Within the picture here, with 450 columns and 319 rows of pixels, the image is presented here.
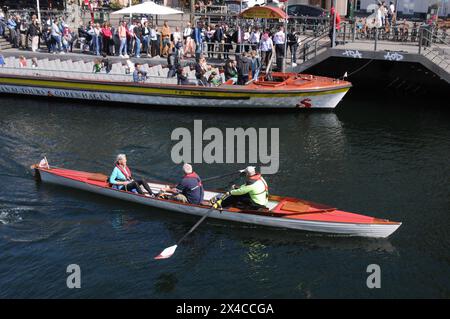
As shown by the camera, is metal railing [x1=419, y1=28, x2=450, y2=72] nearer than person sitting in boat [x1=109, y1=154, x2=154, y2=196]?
No

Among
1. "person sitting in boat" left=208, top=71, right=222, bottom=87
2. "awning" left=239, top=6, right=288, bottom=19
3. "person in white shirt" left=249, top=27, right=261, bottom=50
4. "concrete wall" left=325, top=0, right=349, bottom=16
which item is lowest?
"person sitting in boat" left=208, top=71, right=222, bottom=87

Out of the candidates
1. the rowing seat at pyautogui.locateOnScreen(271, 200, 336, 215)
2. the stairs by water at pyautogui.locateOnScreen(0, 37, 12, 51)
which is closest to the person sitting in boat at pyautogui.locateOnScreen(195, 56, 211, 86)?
the rowing seat at pyautogui.locateOnScreen(271, 200, 336, 215)

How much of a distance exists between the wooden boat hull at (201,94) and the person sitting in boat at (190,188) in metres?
9.18

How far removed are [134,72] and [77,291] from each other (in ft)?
46.0

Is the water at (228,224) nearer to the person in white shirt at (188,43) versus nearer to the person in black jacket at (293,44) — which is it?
the person in black jacket at (293,44)

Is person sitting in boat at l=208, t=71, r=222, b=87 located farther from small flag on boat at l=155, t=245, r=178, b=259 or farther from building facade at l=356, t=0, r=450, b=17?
building facade at l=356, t=0, r=450, b=17

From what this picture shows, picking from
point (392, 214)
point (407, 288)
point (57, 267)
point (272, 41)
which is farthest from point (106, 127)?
point (407, 288)

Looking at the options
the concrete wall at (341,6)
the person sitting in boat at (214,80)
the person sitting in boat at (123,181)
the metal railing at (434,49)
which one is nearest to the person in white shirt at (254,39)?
the person sitting in boat at (214,80)

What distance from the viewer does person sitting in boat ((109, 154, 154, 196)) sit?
1500 cm

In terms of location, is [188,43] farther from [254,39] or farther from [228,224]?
[228,224]

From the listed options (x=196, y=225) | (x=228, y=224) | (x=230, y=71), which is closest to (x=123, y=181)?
(x=196, y=225)

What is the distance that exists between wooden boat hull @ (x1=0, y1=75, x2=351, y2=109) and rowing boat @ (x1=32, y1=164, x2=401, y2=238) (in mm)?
8407

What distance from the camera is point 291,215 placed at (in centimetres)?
1361

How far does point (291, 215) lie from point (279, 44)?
13203 mm
